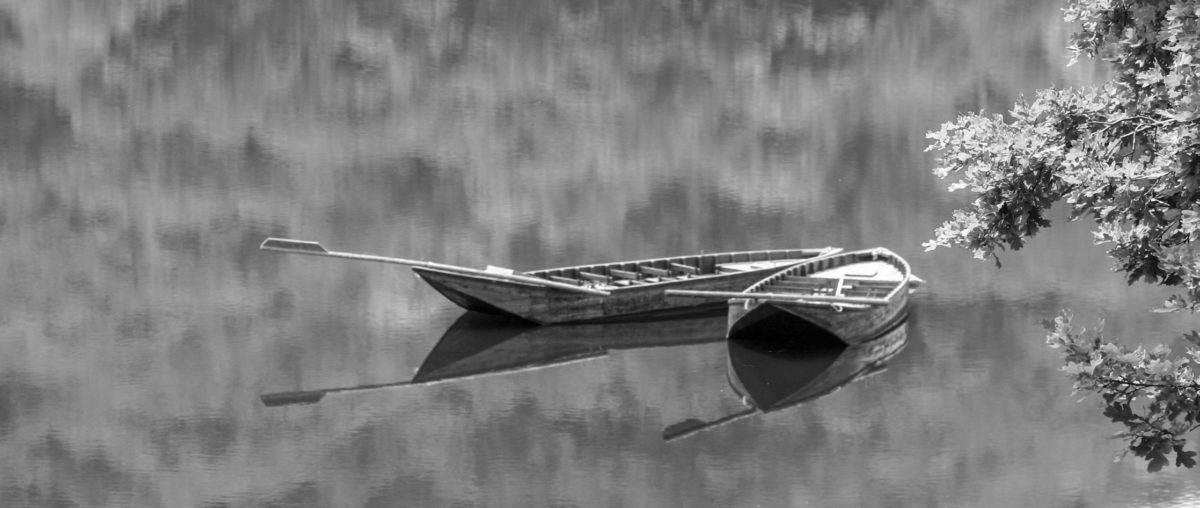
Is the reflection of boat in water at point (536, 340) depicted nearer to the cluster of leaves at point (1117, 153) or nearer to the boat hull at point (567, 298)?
the boat hull at point (567, 298)

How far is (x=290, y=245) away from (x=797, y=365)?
9.47m

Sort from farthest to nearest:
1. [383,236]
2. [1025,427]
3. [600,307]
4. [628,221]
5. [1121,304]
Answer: [628,221]
[383,236]
[1121,304]
[600,307]
[1025,427]

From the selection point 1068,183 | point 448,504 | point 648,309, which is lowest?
point 448,504

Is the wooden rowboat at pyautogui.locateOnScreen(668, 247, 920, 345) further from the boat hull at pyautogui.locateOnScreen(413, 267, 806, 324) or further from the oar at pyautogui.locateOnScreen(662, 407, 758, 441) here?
the oar at pyautogui.locateOnScreen(662, 407, 758, 441)

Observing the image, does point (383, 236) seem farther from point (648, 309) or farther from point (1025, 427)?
point (1025, 427)

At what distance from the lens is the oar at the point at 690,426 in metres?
24.0

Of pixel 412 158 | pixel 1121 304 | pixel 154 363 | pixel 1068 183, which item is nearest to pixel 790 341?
pixel 1121 304

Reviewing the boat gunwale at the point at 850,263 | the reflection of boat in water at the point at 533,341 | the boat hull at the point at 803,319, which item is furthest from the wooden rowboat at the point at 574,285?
the boat hull at the point at 803,319

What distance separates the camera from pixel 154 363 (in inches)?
1065

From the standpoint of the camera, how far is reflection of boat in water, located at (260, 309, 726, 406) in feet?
89.0

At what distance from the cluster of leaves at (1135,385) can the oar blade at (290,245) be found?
1897cm

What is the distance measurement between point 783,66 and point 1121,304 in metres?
31.6

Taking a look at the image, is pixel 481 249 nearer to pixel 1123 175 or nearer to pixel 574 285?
pixel 574 285

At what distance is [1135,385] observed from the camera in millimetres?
11398
